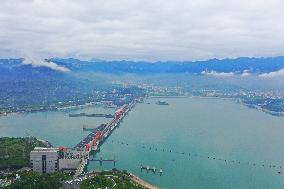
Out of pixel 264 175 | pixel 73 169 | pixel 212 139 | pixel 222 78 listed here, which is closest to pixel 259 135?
pixel 212 139

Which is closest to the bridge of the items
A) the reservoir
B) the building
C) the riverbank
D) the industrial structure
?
the industrial structure

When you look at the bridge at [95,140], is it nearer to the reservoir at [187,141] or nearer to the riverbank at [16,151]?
the reservoir at [187,141]

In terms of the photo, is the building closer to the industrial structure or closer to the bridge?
the industrial structure

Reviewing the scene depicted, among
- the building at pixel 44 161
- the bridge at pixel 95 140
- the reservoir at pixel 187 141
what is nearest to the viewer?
the reservoir at pixel 187 141

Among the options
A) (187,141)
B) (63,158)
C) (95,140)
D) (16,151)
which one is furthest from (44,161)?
(187,141)

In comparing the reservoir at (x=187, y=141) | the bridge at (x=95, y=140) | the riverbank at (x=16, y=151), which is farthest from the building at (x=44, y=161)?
the reservoir at (x=187, y=141)

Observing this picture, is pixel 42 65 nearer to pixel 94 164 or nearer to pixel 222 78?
pixel 222 78

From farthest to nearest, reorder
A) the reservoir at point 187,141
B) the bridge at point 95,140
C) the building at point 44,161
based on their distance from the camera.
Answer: the bridge at point 95,140 < the building at point 44,161 < the reservoir at point 187,141
